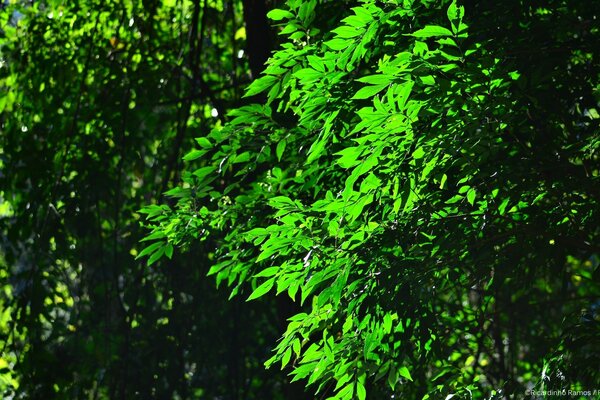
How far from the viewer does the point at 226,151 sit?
336 centimetres

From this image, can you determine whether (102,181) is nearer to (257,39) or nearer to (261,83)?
(257,39)

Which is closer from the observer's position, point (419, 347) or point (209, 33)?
point (419, 347)

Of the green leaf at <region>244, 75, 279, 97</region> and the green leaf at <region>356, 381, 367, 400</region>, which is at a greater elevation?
the green leaf at <region>244, 75, 279, 97</region>

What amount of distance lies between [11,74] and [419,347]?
4.18 meters

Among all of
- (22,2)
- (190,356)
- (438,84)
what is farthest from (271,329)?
(438,84)

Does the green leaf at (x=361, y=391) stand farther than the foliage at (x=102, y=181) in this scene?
No

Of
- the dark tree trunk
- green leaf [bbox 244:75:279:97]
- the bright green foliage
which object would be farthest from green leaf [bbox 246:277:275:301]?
the dark tree trunk

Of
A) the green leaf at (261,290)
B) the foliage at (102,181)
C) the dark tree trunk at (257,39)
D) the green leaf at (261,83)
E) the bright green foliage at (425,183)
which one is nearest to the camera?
the bright green foliage at (425,183)

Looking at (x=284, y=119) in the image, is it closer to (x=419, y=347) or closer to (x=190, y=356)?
(x=419, y=347)

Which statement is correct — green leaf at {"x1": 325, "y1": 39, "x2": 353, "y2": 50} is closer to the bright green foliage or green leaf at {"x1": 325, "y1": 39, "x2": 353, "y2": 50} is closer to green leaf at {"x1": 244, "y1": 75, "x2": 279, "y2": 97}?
the bright green foliage

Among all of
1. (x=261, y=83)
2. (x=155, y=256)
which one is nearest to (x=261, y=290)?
(x=155, y=256)

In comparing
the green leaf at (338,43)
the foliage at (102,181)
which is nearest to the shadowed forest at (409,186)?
the green leaf at (338,43)

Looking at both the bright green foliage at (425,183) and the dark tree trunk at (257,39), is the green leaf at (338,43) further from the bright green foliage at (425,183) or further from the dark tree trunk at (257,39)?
the dark tree trunk at (257,39)

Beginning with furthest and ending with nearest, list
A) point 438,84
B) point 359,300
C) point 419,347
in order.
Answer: point 419,347
point 359,300
point 438,84
